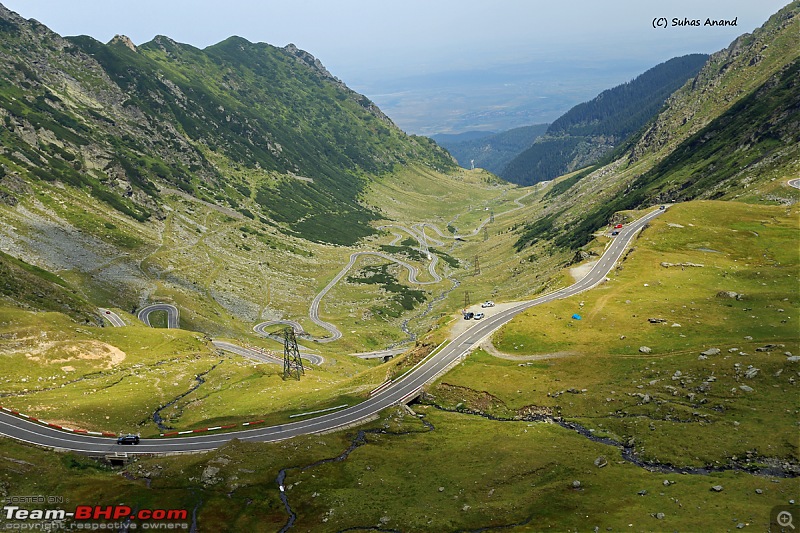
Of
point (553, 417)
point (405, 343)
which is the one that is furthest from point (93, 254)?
point (553, 417)

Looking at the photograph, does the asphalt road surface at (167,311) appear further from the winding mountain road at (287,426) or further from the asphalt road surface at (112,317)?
the winding mountain road at (287,426)

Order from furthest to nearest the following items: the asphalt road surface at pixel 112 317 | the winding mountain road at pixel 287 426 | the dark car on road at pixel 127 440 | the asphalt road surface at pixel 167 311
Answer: the asphalt road surface at pixel 167 311
the asphalt road surface at pixel 112 317
the dark car on road at pixel 127 440
the winding mountain road at pixel 287 426

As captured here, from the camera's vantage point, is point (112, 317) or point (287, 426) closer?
point (287, 426)

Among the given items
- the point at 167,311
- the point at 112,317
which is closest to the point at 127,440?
the point at 112,317

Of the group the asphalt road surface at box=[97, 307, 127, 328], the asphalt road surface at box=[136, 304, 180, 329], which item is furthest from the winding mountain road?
the asphalt road surface at box=[136, 304, 180, 329]

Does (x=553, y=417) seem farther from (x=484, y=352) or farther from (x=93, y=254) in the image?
(x=93, y=254)

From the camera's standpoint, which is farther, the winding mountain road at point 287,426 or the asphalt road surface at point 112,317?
the asphalt road surface at point 112,317

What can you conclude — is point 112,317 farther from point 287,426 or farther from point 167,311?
point 287,426

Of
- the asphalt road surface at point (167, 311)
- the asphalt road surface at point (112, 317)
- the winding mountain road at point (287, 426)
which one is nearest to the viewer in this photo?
the winding mountain road at point (287, 426)

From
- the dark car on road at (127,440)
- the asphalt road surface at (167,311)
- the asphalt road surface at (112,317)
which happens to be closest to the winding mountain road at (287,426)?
the dark car on road at (127,440)

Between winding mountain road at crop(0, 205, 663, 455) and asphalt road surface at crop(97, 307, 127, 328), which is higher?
asphalt road surface at crop(97, 307, 127, 328)

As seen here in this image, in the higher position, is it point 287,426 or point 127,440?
point 127,440

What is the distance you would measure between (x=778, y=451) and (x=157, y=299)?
180m

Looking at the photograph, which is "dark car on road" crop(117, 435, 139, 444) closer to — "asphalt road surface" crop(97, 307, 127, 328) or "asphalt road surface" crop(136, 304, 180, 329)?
"asphalt road surface" crop(97, 307, 127, 328)
